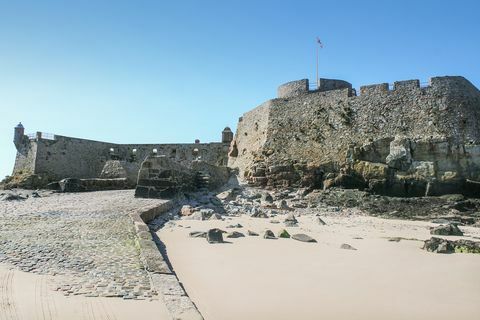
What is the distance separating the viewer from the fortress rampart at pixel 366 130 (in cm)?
2062

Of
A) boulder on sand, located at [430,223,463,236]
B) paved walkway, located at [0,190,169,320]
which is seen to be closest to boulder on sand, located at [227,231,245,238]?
paved walkway, located at [0,190,169,320]

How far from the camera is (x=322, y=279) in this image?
522 cm

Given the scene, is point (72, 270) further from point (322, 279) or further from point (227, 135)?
point (227, 135)

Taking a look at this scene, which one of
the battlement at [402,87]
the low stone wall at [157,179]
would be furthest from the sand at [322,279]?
the battlement at [402,87]

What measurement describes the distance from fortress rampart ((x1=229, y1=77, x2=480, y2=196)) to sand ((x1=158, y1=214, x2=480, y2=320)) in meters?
13.4

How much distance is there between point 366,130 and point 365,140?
823 mm

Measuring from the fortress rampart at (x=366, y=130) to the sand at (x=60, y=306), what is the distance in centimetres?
1780

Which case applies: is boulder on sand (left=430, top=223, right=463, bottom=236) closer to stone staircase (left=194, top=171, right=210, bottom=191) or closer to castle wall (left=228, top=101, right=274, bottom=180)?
stone staircase (left=194, top=171, right=210, bottom=191)

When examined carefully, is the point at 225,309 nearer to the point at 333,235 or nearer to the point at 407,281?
the point at 407,281

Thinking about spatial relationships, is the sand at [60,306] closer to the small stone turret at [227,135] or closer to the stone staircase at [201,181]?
the stone staircase at [201,181]

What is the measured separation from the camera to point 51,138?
31.0 metres

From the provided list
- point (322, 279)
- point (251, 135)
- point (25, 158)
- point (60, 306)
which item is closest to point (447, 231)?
point (322, 279)

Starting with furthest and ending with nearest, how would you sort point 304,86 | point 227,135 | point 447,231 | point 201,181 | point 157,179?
point 227,135, point 304,86, point 201,181, point 157,179, point 447,231

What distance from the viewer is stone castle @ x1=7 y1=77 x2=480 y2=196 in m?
19.7
